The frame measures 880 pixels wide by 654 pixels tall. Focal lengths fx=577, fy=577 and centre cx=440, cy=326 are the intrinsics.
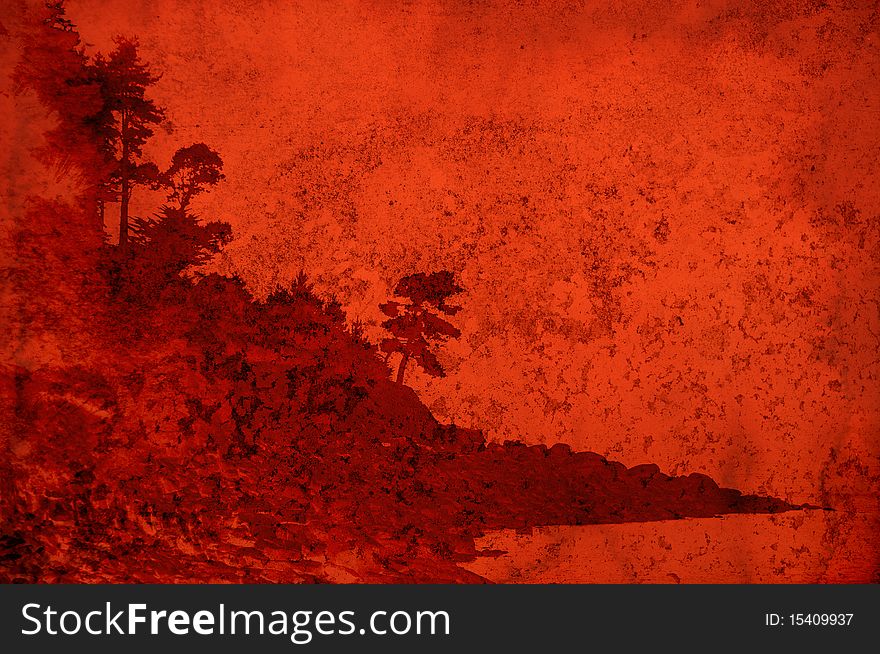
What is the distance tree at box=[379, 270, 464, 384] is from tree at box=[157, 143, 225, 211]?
68 cm

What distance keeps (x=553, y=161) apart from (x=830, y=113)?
88 centimetres

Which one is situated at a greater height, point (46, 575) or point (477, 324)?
point (477, 324)

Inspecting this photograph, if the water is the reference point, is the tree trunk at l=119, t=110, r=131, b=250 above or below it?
above

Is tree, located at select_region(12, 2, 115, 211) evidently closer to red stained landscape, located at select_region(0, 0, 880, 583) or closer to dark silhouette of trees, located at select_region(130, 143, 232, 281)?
red stained landscape, located at select_region(0, 0, 880, 583)

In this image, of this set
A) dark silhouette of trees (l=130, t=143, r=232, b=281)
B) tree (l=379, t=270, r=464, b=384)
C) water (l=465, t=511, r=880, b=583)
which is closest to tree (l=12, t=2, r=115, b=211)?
dark silhouette of trees (l=130, t=143, r=232, b=281)

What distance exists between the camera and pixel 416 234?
5.97 feet

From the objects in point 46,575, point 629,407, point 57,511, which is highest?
point 629,407

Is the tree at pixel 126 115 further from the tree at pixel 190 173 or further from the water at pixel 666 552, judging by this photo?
the water at pixel 666 552

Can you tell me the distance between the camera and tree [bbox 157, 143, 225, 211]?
1804mm

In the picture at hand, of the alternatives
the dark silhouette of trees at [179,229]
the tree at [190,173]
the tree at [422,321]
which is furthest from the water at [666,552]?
the tree at [190,173]

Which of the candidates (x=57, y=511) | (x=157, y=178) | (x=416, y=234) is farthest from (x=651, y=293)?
(x=57, y=511)

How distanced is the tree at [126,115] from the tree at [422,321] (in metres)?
0.86

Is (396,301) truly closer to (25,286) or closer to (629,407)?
(629,407)

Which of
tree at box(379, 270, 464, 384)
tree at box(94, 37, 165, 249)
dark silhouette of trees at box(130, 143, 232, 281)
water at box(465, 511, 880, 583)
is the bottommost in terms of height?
water at box(465, 511, 880, 583)
